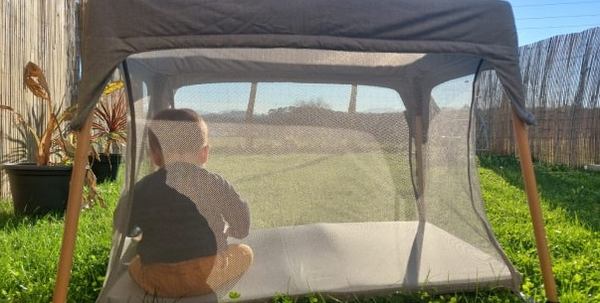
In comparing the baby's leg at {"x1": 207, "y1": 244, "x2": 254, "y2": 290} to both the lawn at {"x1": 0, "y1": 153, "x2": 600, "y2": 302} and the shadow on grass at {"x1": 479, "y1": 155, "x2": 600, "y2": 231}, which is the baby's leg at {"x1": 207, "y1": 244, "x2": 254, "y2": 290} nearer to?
the lawn at {"x1": 0, "y1": 153, "x2": 600, "y2": 302}

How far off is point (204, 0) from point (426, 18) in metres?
0.71

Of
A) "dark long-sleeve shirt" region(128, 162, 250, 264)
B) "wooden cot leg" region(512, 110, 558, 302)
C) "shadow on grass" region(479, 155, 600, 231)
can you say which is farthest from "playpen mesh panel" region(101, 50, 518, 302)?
"shadow on grass" region(479, 155, 600, 231)

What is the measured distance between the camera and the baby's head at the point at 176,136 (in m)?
1.82

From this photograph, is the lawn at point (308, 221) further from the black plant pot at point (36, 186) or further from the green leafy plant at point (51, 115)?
the green leafy plant at point (51, 115)

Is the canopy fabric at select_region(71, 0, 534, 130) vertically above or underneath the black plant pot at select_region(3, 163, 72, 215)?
above

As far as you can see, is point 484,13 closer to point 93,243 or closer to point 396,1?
point 396,1

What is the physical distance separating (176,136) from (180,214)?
286 mm

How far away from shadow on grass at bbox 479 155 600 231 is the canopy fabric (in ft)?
7.23

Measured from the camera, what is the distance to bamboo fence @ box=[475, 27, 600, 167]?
22.9ft

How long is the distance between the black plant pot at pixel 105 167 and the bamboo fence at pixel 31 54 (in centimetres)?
65

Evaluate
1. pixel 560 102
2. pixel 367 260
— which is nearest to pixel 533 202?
pixel 367 260

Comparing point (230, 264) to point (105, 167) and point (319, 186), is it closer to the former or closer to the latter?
point (319, 186)

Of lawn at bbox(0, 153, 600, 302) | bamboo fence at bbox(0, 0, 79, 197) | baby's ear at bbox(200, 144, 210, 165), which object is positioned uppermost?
bamboo fence at bbox(0, 0, 79, 197)

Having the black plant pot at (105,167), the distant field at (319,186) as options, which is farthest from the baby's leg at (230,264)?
the black plant pot at (105,167)
